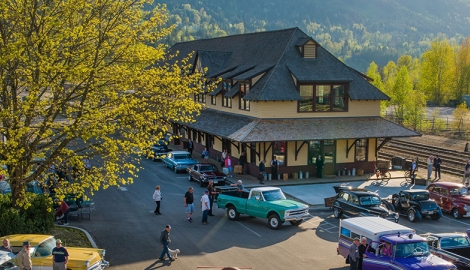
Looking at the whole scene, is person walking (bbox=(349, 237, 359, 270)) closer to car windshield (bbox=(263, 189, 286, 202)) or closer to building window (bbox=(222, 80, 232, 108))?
car windshield (bbox=(263, 189, 286, 202))

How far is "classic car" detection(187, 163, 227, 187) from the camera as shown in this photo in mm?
33562

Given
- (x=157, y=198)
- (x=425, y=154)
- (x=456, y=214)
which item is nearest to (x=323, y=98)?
(x=456, y=214)

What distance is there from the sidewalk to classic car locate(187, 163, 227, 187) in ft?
5.09

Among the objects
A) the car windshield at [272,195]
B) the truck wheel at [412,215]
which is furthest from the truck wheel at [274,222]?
the truck wheel at [412,215]

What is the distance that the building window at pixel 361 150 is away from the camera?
3869 cm

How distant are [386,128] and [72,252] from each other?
2696cm

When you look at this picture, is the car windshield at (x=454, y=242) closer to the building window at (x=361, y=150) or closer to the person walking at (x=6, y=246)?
the person walking at (x=6, y=246)

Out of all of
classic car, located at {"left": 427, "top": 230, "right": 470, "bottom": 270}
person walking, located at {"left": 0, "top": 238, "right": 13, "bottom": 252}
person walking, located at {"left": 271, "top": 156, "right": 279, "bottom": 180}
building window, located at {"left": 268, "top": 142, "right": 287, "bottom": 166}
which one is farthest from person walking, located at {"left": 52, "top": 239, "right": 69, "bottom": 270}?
building window, located at {"left": 268, "top": 142, "right": 287, "bottom": 166}

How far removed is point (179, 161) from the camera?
39.1 meters

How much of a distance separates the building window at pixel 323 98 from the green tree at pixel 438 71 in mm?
49330

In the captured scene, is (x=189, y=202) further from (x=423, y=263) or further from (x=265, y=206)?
Result: (x=423, y=263)

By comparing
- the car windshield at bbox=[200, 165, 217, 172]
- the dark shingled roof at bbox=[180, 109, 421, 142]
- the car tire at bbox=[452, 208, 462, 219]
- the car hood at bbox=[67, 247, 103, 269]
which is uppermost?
the dark shingled roof at bbox=[180, 109, 421, 142]

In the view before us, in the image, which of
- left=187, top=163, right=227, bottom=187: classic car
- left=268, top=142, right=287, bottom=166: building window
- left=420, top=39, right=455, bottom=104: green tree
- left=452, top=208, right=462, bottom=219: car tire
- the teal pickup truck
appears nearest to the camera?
the teal pickup truck

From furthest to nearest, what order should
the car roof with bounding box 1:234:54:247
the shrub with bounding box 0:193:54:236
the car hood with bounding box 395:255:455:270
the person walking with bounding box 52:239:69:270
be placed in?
the shrub with bounding box 0:193:54:236
the car roof with bounding box 1:234:54:247
the car hood with bounding box 395:255:455:270
the person walking with bounding box 52:239:69:270
